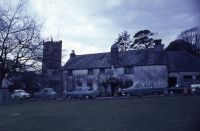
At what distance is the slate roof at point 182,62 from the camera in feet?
187

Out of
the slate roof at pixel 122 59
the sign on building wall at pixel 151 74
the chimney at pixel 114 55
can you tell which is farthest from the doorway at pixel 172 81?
the chimney at pixel 114 55

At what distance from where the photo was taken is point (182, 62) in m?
58.9

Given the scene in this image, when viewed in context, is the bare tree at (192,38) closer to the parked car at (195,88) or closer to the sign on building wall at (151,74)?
the sign on building wall at (151,74)

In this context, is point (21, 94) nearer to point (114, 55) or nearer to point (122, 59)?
point (114, 55)

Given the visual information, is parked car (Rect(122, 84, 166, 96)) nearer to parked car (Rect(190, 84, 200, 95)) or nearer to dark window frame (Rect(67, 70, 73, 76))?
parked car (Rect(190, 84, 200, 95))

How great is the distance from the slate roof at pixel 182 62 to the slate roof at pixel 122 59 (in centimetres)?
305

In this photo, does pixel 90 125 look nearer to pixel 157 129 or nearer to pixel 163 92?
pixel 157 129

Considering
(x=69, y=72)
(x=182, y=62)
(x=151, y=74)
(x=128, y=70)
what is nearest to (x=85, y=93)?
(x=128, y=70)

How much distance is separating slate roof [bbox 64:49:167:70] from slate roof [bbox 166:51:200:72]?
305 centimetres

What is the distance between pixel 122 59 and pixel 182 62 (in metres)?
10.7

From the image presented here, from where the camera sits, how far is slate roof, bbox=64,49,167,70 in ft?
186

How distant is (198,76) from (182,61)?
404 cm

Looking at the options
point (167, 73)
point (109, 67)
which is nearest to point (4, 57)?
point (109, 67)

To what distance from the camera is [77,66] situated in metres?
62.2
